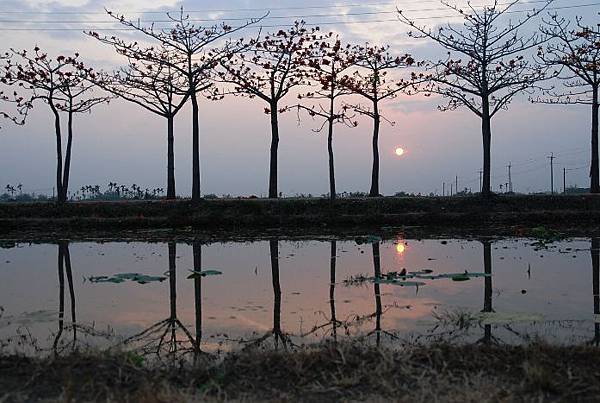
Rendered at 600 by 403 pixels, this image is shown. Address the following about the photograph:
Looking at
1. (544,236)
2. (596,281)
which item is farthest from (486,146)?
(596,281)

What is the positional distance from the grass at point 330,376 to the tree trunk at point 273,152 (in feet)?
71.8

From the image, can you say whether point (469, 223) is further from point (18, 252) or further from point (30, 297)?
point (30, 297)

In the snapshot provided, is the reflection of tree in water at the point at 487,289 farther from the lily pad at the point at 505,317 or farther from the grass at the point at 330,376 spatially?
the grass at the point at 330,376

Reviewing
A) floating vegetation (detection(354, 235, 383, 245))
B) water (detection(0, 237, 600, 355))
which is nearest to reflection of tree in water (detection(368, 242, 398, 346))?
water (detection(0, 237, 600, 355))

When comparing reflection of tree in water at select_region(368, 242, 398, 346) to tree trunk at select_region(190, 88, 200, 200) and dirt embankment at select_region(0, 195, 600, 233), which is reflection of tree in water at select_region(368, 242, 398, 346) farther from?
tree trunk at select_region(190, 88, 200, 200)

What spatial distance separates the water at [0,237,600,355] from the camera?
700 cm

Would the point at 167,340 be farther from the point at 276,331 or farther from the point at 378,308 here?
the point at 378,308

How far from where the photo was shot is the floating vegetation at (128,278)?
11.0 metres

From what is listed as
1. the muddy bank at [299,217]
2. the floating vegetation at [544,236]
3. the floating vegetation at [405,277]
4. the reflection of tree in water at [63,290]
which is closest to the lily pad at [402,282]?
the floating vegetation at [405,277]

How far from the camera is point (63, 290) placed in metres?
10.3

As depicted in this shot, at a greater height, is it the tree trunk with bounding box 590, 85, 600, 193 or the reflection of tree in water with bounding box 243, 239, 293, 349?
the tree trunk with bounding box 590, 85, 600, 193

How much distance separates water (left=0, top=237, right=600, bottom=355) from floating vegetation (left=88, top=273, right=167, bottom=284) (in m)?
0.12

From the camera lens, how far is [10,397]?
480cm

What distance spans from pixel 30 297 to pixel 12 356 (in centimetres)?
421
